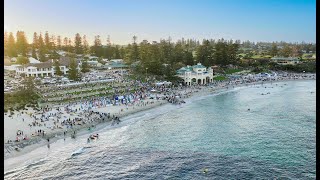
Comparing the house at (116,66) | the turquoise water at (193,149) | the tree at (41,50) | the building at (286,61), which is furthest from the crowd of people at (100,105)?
the building at (286,61)

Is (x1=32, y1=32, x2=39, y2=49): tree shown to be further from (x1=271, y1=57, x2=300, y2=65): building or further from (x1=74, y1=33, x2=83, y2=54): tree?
(x1=271, y1=57, x2=300, y2=65): building

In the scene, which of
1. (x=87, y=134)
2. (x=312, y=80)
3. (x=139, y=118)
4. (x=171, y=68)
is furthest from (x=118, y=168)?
(x=312, y=80)

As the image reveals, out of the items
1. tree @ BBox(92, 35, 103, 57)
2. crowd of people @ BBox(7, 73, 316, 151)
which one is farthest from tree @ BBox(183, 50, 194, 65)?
tree @ BBox(92, 35, 103, 57)

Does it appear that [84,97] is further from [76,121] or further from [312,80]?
[312,80]

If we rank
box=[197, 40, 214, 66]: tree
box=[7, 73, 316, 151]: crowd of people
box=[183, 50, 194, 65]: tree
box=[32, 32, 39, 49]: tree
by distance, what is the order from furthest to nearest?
box=[32, 32, 39, 49]: tree → box=[197, 40, 214, 66]: tree → box=[183, 50, 194, 65]: tree → box=[7, 73, 316, 151]: crowd of people

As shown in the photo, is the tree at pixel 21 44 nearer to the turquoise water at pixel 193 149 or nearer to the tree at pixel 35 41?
the tree at pixel 35 41

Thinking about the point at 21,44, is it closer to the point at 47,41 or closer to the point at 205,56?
the point at 47,41

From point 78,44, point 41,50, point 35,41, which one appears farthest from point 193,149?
point 35,41

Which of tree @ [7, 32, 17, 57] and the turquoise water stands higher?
tree @ [7, 32, 17, 57]
